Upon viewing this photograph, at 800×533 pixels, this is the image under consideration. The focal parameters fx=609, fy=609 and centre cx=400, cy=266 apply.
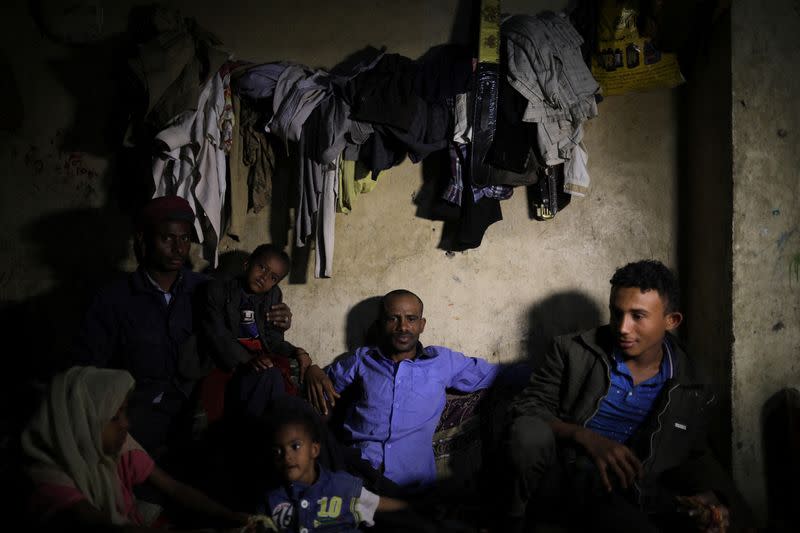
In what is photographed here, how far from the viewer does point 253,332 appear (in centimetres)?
348

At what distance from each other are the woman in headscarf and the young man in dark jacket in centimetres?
130

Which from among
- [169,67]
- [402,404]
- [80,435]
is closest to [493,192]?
[402,404]

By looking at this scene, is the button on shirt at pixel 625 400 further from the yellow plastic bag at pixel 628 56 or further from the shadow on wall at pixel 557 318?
the yellow plastic bag at pixel 628 56

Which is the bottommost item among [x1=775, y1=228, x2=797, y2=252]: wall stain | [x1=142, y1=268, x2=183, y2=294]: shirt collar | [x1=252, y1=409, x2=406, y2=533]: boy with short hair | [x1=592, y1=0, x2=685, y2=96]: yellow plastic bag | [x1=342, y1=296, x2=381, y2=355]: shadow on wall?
[x1=252, y1=409, x2=406, y2=533]: boy with short hair

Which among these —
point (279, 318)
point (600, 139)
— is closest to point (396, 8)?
point (600, 139)

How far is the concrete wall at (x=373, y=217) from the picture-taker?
392 centimetres

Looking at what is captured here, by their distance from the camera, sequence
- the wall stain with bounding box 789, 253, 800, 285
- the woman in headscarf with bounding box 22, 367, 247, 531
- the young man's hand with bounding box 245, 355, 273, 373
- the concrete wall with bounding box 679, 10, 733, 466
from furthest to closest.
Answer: the young man's hand with bounding box 245, 355, 273, 373 → the concrete wall with bounding box 679, 10, 733, 466 → the wall stain with bounding box 789, 253, 800, 285 → the woman in headscarf with bounding box 22, 367, 247, 531

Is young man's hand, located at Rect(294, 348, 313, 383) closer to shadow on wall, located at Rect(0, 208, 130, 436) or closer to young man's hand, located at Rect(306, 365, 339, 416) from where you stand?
→ young man's hand, located at Rect(306, 365, 339, 416)

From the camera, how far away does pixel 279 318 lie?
3.54 m

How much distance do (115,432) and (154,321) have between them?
1.18m

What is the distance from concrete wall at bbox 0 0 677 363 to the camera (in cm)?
392

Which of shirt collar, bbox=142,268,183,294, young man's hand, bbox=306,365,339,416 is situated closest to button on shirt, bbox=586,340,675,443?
young man's hand, bbox=306,365,339,416

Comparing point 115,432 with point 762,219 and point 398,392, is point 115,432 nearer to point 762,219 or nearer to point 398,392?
point 398,392

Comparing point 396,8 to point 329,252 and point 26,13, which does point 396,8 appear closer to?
point 329,252
